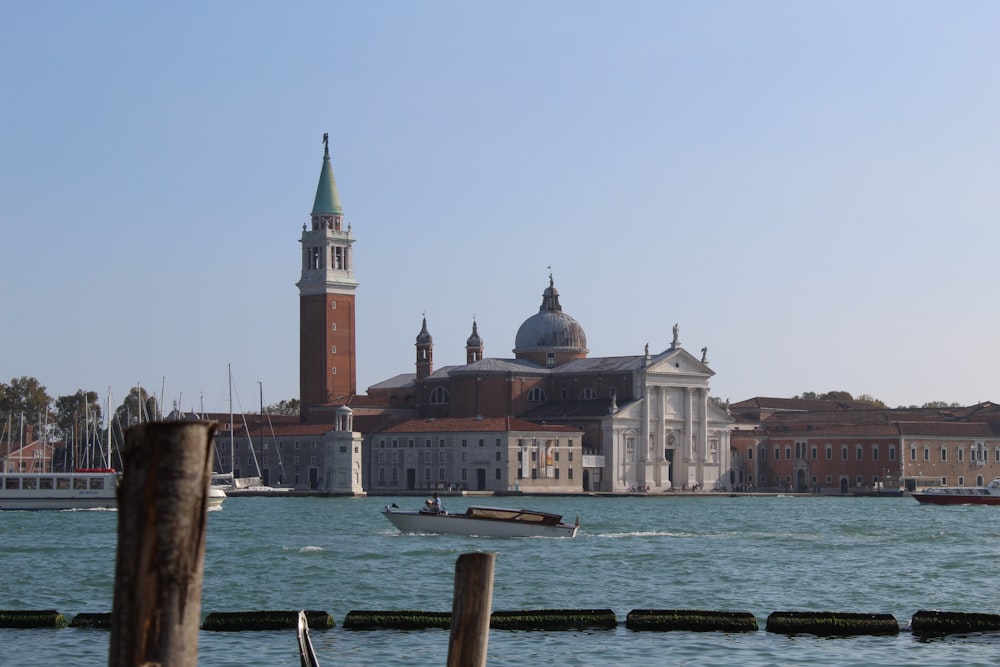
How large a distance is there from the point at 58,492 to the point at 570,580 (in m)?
41.5

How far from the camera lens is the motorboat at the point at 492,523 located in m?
45.8

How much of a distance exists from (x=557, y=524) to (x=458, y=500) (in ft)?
132

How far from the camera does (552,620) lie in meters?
21.1

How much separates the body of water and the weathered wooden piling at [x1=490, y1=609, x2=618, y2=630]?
23 cm

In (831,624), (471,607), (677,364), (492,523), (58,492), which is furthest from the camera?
(677,364)

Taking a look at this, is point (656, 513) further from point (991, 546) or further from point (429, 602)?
point (429, 602)

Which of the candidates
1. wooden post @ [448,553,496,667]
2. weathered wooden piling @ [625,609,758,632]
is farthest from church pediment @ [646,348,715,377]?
wooden post @ [448,553,496,667]

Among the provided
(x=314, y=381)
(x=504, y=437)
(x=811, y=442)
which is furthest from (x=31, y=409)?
(x=811, y=442)

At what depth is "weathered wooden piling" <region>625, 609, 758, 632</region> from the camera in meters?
21.0

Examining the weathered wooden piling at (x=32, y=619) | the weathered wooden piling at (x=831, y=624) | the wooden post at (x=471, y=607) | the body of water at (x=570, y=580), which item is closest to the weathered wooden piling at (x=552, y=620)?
the body of water at (x=570, y=580)

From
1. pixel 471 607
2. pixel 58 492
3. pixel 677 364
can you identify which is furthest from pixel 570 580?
pixel 677 364

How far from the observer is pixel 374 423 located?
102 m

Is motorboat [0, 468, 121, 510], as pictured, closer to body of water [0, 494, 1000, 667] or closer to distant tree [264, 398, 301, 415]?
body of water [0, 494, 1000, 667]

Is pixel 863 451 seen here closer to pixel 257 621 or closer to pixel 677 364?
pixel 677 364
